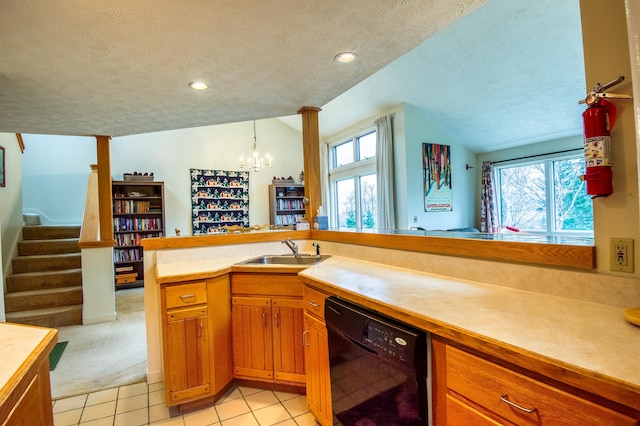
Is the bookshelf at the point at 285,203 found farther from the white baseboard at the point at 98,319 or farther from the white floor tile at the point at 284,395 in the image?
Result: the white floor tile at the point at 284,395

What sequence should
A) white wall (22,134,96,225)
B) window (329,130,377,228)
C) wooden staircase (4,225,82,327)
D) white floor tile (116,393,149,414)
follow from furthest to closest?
1. window (329,130,377,228)
2. white wall (22,134,96,225)
3. wooden staircase (4,225,82,327)
4. white floor tile (116,393,149,414)

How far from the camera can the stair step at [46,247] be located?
4.40m

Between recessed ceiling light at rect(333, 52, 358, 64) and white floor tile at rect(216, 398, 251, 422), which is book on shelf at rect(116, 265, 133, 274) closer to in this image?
white floor tile at rect(216, 398, 251, 422)

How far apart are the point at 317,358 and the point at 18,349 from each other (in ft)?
4.09

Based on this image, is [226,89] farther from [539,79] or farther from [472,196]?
[472,196]

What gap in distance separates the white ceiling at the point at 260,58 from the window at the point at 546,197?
0.71 m

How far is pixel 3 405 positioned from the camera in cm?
64

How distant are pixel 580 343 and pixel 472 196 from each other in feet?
19.1

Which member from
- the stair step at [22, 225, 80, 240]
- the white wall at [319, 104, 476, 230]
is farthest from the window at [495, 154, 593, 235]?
the stair step at [22, 225, 80, 240]

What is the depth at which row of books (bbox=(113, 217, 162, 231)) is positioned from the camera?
5.57 metres

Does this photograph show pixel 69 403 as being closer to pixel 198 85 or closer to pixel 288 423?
pixel 288 423

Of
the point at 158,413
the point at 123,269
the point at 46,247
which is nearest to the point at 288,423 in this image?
the point at 158,413

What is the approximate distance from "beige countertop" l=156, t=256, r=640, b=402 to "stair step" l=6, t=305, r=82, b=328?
363 cm

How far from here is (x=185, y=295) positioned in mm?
1932
